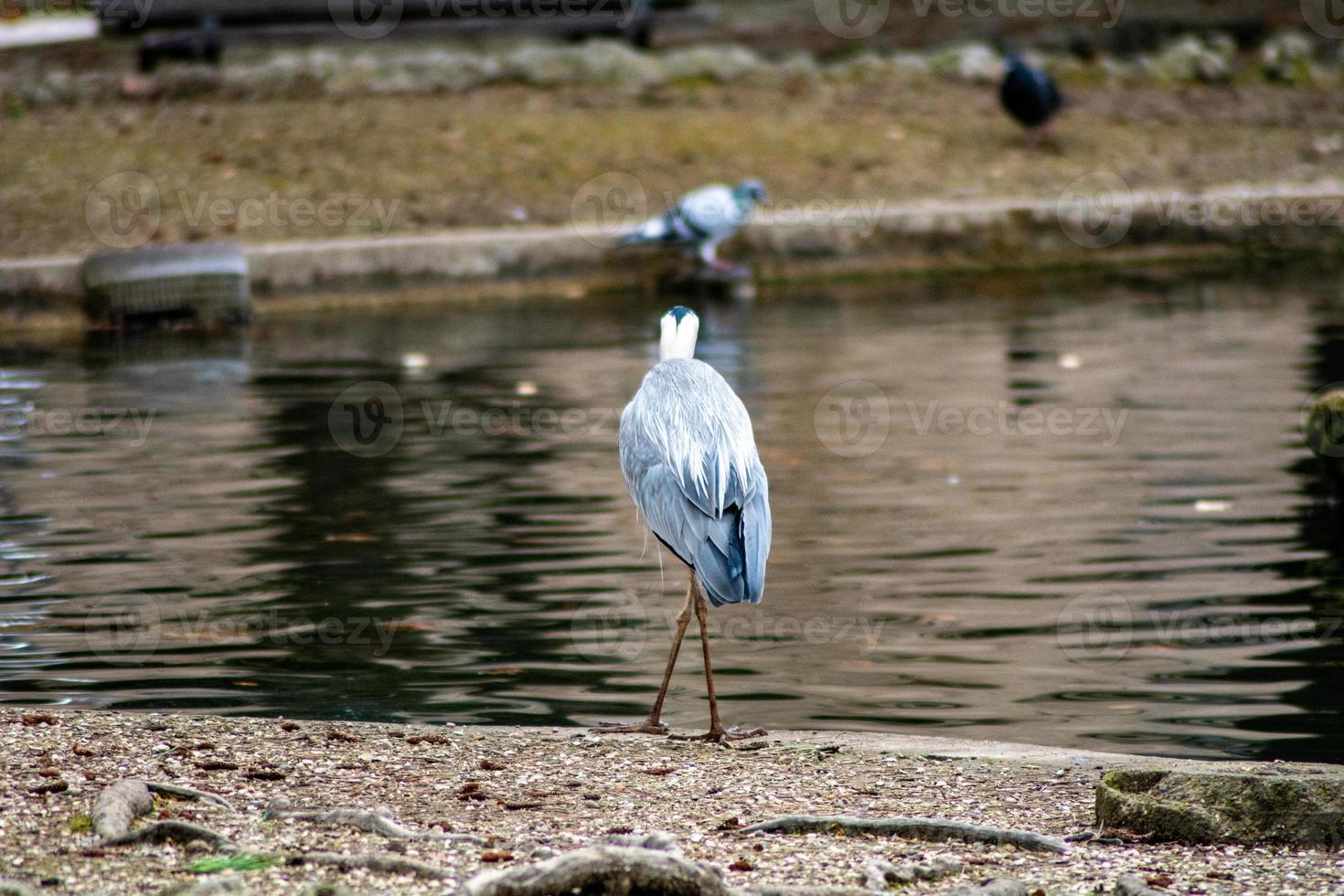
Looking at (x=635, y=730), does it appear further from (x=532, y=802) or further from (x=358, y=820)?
(x=358, y=820)

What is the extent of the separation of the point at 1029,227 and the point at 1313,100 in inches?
227

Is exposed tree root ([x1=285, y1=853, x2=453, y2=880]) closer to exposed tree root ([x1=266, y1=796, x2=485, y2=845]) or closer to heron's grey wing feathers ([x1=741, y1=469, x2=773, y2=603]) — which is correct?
exposed tree root ([x1=266, y1=796, x2=485, y2=845])

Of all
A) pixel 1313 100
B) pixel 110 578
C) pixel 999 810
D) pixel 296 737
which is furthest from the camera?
pixel 1313 100

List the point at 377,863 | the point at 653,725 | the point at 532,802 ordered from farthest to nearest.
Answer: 1. the point at 653,725
2. the point at 532,802
3. the point at 377,863

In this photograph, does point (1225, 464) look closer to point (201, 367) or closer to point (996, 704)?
point (996, 704)

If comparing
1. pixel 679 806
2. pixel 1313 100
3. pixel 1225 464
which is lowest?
pixel 679 806

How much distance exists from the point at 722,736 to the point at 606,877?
196cm

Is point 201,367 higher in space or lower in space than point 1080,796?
higher

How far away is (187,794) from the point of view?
4.80m

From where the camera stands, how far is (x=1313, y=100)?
22.3 metres

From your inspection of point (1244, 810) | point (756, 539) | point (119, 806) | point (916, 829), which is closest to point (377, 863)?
point (119, 806)

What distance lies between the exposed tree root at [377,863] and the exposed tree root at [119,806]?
49 cm

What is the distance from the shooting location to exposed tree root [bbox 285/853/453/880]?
13.7 ft

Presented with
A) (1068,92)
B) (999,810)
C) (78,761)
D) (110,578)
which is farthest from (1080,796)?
(1068,92)
